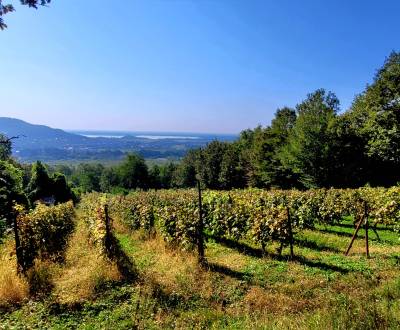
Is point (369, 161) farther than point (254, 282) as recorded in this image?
Yes

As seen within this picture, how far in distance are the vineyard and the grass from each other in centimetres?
3

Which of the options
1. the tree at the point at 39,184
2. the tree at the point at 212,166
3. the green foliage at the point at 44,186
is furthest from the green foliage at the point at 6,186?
the tree at the point at 212,166

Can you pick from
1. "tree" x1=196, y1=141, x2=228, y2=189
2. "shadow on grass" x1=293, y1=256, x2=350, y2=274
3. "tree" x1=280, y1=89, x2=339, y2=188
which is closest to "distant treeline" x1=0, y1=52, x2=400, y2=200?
"tree" x1=280, y1=89, x2=339, y2=188

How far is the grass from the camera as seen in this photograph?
21.7ft

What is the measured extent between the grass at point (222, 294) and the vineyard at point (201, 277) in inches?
1.0

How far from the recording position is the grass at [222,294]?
6.63 m

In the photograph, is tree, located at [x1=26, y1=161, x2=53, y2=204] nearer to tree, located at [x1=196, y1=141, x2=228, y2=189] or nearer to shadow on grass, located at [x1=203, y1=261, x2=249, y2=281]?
tree, located at [x1=196, y1=141, x2=228, y2=189]

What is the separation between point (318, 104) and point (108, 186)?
65.0 m

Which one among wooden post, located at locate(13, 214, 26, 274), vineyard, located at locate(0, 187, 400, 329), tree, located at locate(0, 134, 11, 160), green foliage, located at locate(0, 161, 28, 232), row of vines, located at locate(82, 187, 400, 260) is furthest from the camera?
row of vines, located at locate(82, 187, 400, 260)

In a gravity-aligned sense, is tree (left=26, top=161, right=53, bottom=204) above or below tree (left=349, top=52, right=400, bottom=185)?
below

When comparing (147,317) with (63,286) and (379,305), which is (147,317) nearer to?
(63,286)

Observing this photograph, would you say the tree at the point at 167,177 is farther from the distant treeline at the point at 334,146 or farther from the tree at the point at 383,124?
the tree at the point at 383,124

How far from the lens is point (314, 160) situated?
1635 inches

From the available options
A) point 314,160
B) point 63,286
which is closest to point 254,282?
point 63,286
